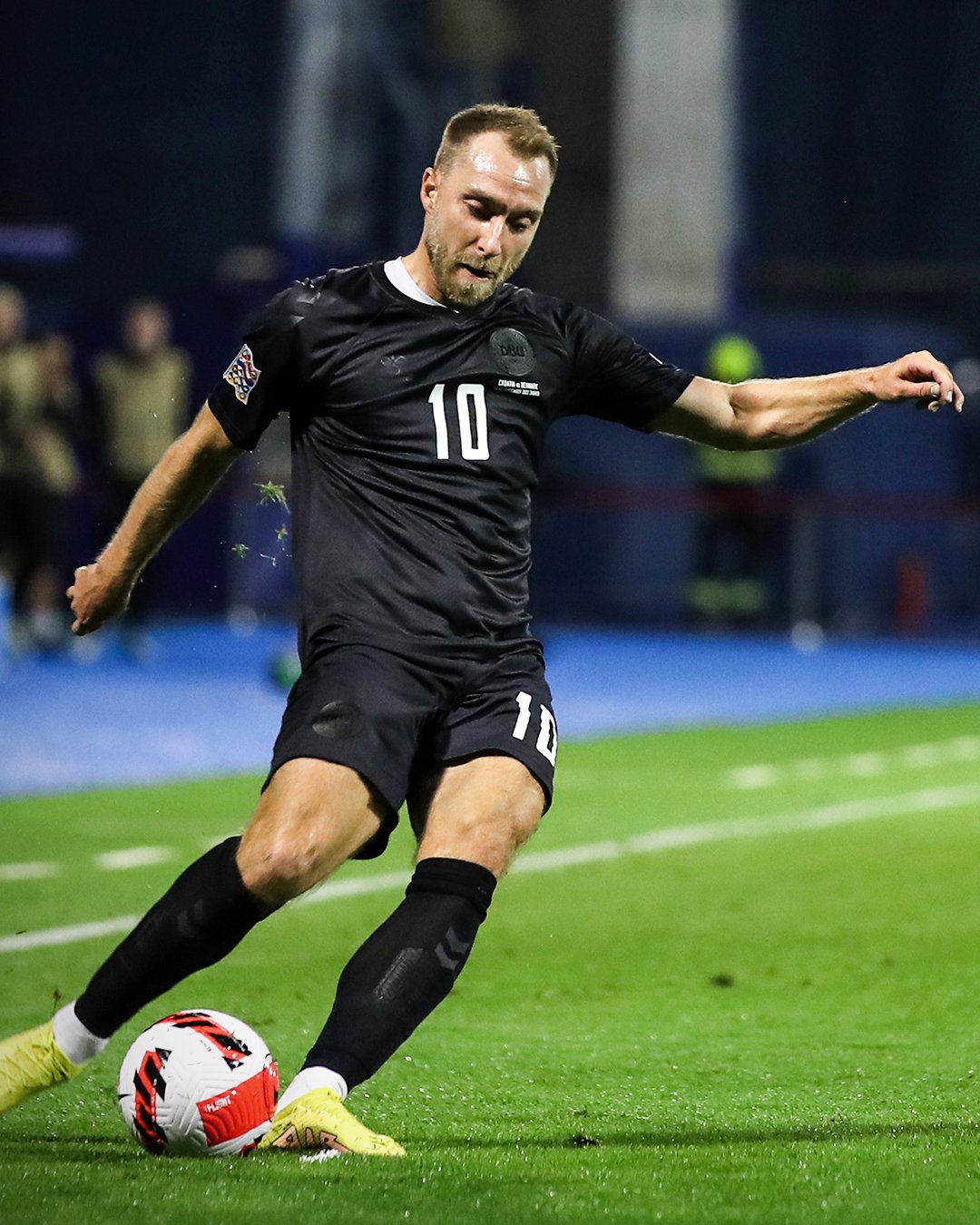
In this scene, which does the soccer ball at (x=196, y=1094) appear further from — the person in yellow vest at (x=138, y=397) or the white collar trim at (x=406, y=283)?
the person in yellow vest at (x=138, y=397)

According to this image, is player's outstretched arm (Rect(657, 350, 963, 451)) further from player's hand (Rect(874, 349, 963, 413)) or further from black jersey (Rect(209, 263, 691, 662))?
black jersey (Rect(209, 263, 691, 662))

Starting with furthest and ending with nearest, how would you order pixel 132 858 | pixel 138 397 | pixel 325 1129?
pixel 138 397
pixel 132 858
pixel 325 1129

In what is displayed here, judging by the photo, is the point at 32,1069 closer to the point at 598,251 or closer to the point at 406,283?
the point at 406,283

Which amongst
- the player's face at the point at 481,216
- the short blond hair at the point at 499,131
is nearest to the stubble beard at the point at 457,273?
the player's face at the point at 481,216

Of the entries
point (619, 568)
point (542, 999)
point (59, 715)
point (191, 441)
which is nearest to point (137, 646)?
point (59, 715)

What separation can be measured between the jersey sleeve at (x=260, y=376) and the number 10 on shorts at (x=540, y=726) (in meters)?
0.79

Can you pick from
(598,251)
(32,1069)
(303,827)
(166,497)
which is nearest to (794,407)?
(166,497)

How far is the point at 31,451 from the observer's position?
1811 centimetres

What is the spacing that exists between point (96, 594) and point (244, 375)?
60 cm

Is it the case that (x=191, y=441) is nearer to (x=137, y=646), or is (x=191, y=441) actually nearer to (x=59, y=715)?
(x=59, y=715)

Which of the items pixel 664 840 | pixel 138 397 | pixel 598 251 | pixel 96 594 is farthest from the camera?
pixel 598 251

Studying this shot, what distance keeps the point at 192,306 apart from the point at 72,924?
1585 cm

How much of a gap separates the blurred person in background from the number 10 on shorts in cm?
1314

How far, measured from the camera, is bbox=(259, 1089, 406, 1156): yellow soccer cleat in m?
4.41
